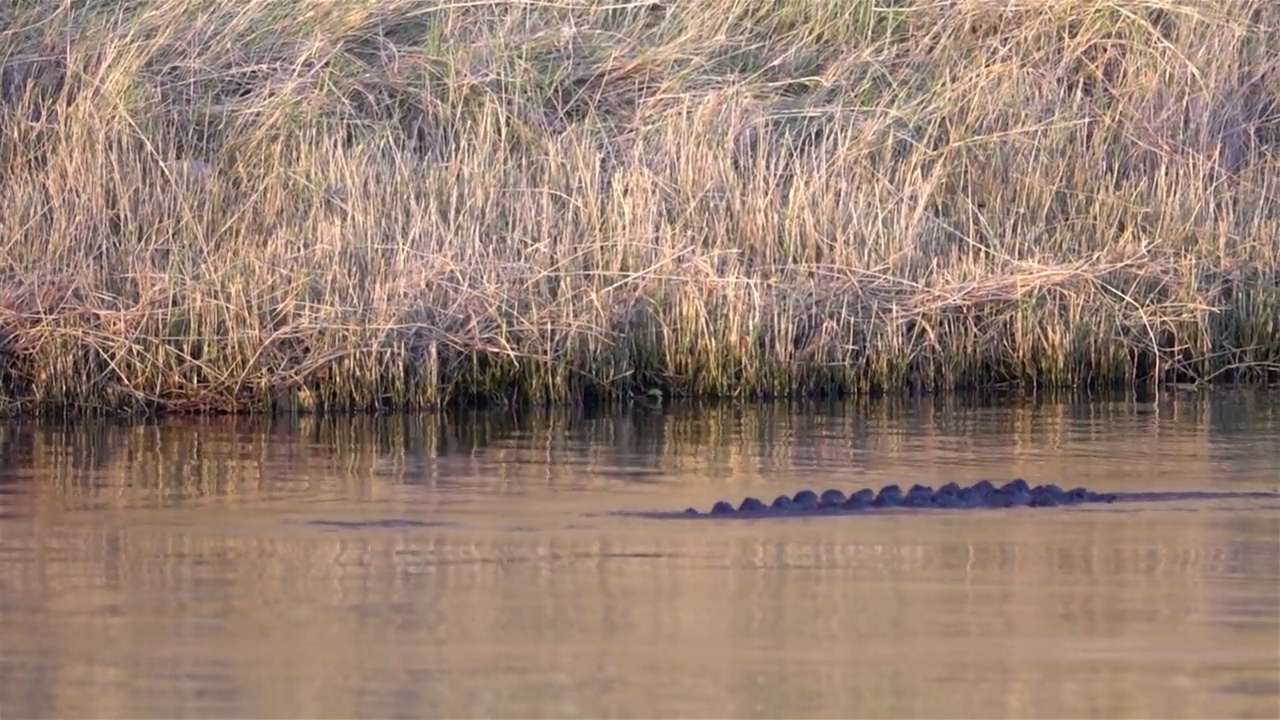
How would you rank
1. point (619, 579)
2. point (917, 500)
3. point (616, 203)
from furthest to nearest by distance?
point (616, 203) → point (917, 500) → point (619, 579)

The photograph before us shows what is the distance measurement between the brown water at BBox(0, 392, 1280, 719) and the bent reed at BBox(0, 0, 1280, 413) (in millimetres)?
935

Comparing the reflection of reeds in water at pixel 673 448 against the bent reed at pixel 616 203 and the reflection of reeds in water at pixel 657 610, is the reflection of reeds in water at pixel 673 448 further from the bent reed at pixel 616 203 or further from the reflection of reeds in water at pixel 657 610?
the reflection of reeds in water at pixel 657 610

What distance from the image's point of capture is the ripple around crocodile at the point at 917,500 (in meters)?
8.23

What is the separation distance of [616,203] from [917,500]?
4232 millimetres

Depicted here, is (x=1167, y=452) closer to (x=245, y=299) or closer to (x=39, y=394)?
(x=245, y=299)

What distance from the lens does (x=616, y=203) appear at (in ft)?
40.2

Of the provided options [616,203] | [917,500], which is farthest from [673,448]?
[616,203]

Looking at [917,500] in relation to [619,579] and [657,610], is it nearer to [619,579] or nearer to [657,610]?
[619,579]

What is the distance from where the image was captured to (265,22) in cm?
1470

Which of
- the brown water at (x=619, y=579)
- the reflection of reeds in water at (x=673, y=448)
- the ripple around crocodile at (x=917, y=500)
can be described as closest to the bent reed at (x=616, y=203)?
the reflection of reeds in water at (x=673, y=448)

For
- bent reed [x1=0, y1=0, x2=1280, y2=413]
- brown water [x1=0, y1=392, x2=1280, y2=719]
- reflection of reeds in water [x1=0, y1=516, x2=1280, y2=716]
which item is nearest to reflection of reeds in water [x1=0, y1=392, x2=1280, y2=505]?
brown water [x1=0, y1=392, x2=1280, y2=719]

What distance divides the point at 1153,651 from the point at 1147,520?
2.05m

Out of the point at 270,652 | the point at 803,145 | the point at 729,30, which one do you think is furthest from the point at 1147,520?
the point at 729,30

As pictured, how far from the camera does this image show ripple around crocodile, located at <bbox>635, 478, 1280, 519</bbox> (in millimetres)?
8227
